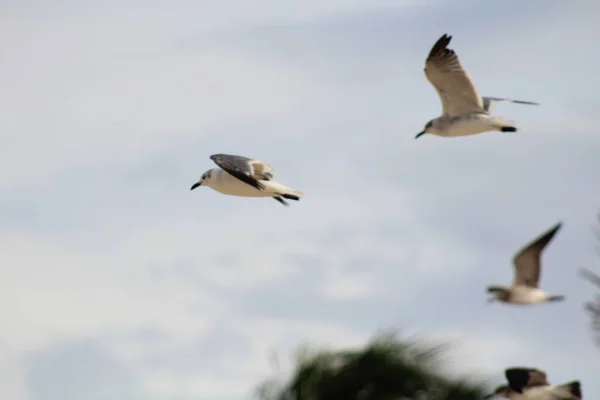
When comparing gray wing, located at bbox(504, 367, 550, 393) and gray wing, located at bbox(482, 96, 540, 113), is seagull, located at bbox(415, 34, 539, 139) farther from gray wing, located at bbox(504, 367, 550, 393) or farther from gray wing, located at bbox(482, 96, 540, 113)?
gray wing, located at bbox(504, 367, 550, 393)

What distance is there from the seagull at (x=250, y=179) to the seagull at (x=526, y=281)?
3.49 meters

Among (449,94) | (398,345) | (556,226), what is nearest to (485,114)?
(449,94)

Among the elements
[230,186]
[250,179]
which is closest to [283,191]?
[250,179]

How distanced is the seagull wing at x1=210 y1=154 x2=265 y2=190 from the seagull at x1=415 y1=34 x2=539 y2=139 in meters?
5.08

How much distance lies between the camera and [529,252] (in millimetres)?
20719

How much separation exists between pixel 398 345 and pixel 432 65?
12.1m

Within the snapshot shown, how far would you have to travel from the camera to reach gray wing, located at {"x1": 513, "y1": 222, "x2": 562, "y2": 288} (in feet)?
67.9

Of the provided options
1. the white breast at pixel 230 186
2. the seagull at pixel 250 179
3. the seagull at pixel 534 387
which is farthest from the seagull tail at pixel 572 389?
the white breast at pixel 230 186

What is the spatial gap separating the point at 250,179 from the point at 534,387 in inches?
256

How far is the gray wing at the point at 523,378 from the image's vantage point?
15.6 meters

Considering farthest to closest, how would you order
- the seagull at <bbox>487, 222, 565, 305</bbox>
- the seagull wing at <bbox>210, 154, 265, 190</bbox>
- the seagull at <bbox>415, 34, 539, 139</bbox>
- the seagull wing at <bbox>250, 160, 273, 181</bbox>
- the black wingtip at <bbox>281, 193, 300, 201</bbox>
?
the seagull at <bbox>415, 34, 539, 139</bbox> → the black wingtip at <bbox>281, 193, 300, 201</bbox> → the seagull wing at <bbox>250, 160, 273, 181</bbox> → the seagull wing at <bbox>210, 154, 265, 190</bbox> → the seagull at <bbox>487, 222, 565, 305</bbox>

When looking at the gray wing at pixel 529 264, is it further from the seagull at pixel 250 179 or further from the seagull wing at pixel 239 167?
the seagull wing at pixel 239 167

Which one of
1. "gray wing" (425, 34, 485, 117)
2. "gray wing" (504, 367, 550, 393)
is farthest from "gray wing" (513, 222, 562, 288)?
"gray wing" (425, 34, 485, 117)

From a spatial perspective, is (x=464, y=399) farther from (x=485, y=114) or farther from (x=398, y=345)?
(x=485, y=114)
